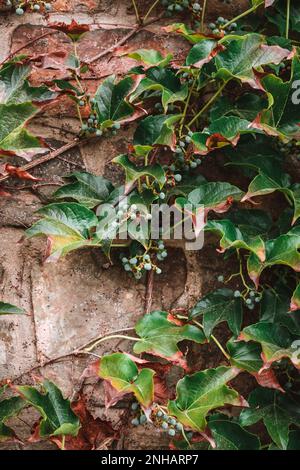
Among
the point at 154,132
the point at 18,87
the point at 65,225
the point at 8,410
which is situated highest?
the point at 18,87

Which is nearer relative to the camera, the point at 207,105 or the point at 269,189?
the point at 269,189

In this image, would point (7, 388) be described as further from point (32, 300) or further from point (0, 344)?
point (32, 300)

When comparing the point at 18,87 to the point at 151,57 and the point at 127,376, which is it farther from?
the point at 127,376

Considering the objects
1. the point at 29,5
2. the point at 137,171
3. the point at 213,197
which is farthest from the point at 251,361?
the point at 29,5

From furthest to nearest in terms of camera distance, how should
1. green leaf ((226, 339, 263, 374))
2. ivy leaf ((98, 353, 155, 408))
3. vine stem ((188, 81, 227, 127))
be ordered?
vine stem ((188, 81, 227, 127)) < green leaf ((226, 339, 263, 374)) < ivy leaf ((98, 353, 155, 408))

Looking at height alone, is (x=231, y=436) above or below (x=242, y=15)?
below

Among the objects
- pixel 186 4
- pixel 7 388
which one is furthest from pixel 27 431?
pixel 186 4

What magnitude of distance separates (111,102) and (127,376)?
617mm

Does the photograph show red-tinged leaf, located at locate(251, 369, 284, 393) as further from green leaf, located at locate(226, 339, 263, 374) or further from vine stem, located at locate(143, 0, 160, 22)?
vine stem, located at locate(143, 0, 160, 22)

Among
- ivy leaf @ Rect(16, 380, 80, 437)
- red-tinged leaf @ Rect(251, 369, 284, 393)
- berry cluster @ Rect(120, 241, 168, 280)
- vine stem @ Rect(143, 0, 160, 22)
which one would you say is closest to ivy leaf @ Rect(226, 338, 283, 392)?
red-tinged leaf @ Rect(251, 369, 284, 393)

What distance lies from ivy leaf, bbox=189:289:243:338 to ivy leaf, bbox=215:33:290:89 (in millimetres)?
480

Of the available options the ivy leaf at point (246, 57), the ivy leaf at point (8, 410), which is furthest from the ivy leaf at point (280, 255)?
the ivy leaf at point (8, 410)

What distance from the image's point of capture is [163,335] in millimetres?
1409

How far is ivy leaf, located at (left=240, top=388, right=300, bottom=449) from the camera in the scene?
Result: 1382 mm
